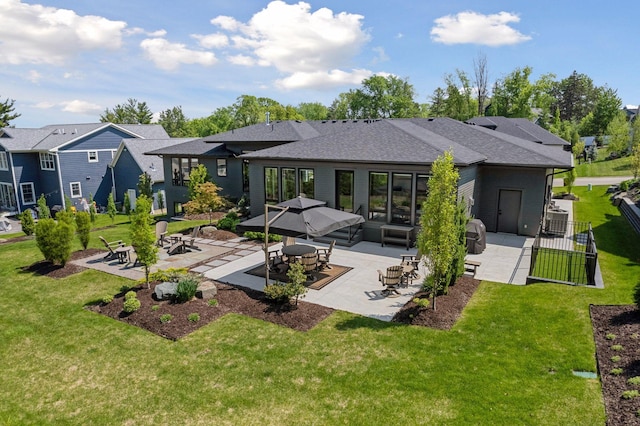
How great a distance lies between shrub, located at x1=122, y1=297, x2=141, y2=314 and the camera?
10875 mm

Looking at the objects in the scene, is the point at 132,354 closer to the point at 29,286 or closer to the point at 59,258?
the point at 29,286

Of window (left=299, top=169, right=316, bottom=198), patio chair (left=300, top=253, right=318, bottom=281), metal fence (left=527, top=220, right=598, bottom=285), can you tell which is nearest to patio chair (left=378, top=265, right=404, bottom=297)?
patio chair (left=300, top=253, right=318, bottom=281)

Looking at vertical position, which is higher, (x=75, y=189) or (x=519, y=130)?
(x=519, y=130)

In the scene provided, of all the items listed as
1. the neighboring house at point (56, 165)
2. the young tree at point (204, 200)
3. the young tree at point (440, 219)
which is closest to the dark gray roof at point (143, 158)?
the neighboring house at point (56, 165)

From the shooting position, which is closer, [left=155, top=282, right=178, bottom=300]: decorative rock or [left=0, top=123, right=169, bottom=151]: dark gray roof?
[left=155, top=282, right=178, bottom=300]: decorative rock

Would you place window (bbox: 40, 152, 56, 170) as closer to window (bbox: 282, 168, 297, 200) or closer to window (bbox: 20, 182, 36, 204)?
window (bbox: 20, 182, 36, 204)

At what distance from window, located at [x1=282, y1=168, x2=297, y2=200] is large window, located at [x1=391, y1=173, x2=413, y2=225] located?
18.0ft

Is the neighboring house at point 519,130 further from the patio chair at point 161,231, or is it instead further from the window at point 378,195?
the patio chair at point 161,231

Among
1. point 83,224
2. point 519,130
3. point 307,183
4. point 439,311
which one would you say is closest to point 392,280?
point 439,311

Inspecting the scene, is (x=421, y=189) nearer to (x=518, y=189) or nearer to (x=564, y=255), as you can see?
(x=518, y=189)

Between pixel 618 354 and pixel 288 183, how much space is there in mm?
15850

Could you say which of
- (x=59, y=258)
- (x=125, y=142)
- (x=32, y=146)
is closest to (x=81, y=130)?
(x=32, y=146)

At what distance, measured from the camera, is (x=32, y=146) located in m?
39.7

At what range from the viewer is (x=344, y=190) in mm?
19203
